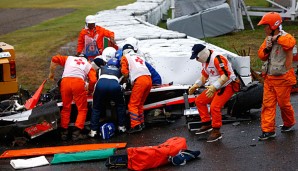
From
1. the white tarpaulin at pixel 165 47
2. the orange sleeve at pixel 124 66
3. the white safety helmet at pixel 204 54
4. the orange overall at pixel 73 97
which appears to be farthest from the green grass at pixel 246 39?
the orange overall at pixel 73 97

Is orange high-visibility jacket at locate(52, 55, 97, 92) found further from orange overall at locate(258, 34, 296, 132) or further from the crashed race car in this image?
orange overall at locate(258, 34, 296, 132)

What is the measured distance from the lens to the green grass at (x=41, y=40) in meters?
16.8

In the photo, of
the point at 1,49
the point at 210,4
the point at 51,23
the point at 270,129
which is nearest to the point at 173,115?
the point at 270,129

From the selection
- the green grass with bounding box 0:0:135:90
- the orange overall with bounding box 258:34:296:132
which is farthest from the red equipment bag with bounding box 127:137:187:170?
the green grass with bounding box 0:0:135:90

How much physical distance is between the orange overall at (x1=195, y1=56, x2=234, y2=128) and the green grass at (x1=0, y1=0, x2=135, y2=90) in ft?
19.4

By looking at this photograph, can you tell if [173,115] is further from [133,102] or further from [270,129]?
[270,129]

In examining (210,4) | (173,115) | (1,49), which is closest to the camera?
(173,115)

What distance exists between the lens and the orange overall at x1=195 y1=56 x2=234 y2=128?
31.9ft

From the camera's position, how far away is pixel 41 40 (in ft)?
80.7

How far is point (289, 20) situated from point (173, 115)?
15.2m

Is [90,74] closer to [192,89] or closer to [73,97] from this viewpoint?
[73,97]

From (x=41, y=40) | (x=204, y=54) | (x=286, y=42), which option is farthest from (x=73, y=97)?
(x=41, y=40)

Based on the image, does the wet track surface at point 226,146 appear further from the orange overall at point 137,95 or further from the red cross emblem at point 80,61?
the red cross emblem at point 80,61

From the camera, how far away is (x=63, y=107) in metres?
10.8
